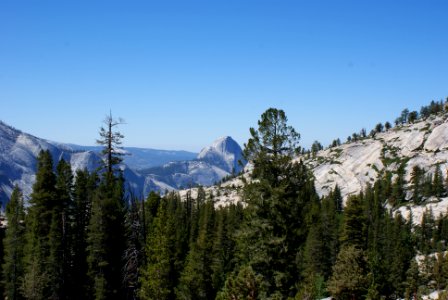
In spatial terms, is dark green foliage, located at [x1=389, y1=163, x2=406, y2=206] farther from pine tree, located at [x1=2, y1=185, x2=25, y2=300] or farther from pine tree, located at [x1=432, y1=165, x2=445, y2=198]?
pine tree, located at [x1=2, y1=185, x2=25, y2=300]

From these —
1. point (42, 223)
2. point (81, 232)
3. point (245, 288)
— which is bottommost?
point (81, 232)

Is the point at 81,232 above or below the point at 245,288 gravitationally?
below

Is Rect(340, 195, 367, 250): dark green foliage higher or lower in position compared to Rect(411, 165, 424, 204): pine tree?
lower

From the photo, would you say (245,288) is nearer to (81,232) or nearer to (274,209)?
(274,209)

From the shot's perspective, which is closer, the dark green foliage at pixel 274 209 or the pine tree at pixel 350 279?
the dark green foliage at pixel 274 209

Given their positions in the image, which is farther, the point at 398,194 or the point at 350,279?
the point at 398,194

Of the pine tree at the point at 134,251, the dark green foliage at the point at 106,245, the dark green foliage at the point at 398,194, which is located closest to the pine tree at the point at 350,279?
the pine tree at the point at 134,251

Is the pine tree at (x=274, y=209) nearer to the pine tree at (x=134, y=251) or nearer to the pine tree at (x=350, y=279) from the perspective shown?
the pine tree at (x=350, y=279)

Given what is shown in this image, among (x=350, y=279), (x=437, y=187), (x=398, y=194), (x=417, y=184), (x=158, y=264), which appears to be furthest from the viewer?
(x=398, y=194)

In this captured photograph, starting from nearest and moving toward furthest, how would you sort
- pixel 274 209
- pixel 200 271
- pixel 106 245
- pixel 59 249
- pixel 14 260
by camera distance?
1. pixel 274 209
2. pixel 106 245
3. pixel 59 249
4. pixel 14 260
5. pixel 200 271

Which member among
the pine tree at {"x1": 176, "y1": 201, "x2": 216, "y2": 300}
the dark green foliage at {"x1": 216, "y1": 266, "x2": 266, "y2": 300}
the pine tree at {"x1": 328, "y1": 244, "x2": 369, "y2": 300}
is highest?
the dark green foliage at {"x1": 216, "y1": 266, "x2": 266, "y2": 300}

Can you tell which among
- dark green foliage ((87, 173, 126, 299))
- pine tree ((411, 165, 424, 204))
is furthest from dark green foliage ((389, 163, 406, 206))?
dark green foliage ((87, 173, 126, 299))

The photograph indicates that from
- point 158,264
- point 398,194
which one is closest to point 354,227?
point 158,264

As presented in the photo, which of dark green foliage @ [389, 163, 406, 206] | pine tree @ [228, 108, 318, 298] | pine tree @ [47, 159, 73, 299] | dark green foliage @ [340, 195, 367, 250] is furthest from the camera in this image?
dark green foliage @ [389, 163, 406, 206]
